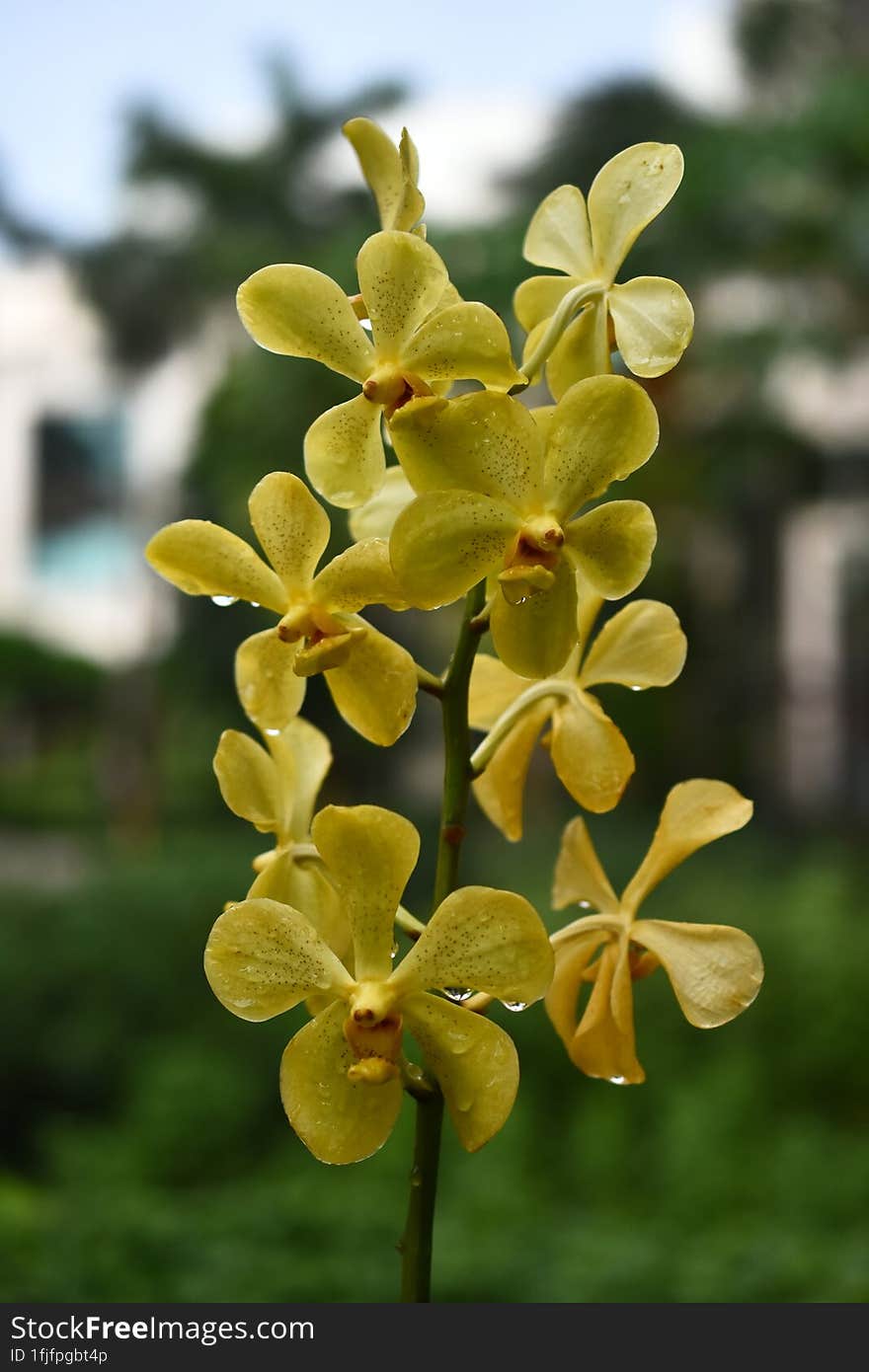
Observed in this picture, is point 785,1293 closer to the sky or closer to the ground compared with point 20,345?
closer to the ground

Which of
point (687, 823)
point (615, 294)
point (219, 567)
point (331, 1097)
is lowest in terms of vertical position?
point (331, 1097)

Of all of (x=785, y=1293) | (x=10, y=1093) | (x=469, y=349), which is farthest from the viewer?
(x=10, y=1093)

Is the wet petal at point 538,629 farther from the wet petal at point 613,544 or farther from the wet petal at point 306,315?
the wet petal at point 306,315

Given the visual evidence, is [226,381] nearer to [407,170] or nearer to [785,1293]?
[785,1293]

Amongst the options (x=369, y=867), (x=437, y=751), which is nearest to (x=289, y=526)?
(x=369, y=867)

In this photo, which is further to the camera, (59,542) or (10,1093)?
(59,542)

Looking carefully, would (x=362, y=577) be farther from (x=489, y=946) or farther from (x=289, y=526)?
(x=489, y=946)

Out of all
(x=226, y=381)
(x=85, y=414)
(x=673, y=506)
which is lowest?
(x=673, y=506)

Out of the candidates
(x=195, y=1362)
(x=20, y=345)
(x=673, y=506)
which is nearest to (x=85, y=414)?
(x=20, y=345)
